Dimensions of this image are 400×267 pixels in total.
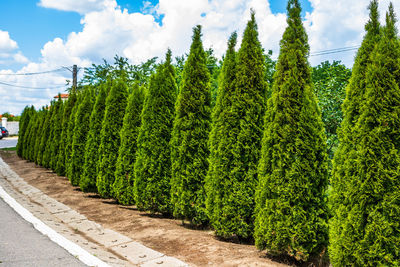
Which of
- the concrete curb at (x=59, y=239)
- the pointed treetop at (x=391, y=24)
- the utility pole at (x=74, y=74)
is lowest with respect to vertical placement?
the concrete curb at (x=59, y=239)

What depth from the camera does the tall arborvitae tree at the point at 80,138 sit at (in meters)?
12.4

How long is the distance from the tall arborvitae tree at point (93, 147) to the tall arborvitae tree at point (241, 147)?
20.5 feet

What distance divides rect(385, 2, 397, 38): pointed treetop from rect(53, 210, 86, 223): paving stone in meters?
7.23

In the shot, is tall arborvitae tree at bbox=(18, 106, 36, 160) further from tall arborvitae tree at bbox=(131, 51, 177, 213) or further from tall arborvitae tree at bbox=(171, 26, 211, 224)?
tall arborvitae tree at bbox=(171, 26, 211, 224)

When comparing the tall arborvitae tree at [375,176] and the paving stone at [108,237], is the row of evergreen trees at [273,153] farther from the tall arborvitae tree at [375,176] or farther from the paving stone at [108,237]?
the paving stone at [108,237]

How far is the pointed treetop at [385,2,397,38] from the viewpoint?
160 inches

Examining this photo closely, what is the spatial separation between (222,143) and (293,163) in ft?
5.15

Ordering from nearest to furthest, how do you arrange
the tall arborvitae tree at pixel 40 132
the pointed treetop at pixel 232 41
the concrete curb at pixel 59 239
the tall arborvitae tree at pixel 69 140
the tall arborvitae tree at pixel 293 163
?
the tall arborvitae tree at pixel 293 163 < the concrete curb at pixel 59 239 < the pointed treetop at pixel 232 41 < the tall arborvitae tree at pixel 69 140 < the tall arborvitae tree at pixel 40 132

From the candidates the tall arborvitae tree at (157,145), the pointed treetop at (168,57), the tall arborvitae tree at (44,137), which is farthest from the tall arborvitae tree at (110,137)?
the tall arborvitae tree at (44,137)

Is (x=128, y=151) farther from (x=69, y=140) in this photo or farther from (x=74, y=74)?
(x=74, y=74)

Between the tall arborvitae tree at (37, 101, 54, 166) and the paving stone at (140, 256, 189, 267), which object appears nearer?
the paving stone at (140, 256, 189, 267)

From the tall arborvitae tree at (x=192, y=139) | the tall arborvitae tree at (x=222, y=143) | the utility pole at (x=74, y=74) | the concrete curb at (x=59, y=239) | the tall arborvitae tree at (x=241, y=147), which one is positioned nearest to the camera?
the concrete curb at (x=59, y=239)

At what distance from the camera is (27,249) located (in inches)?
215

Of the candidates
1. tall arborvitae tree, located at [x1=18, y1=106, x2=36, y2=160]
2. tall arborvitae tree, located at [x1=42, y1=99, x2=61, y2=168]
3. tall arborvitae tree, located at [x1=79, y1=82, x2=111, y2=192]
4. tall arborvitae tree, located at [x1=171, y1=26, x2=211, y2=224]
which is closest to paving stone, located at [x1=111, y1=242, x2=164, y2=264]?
tall arborvitae tree, located at [x1=171, y1=26, x2=211, y2=224]
